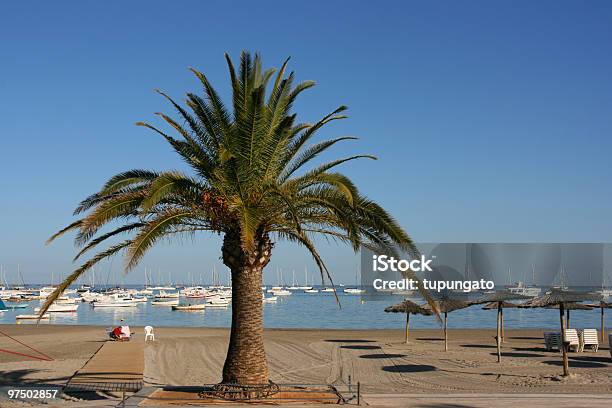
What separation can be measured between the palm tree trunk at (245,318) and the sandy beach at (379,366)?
13.4ft

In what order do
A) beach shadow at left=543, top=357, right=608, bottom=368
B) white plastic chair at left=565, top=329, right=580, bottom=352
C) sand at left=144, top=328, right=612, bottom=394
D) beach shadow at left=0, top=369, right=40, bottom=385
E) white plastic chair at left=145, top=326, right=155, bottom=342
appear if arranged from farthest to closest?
white plastic chair at left=145, top=326, right=155, bottom=342
white plastic chair at left=565, top=329, right=580, bottom=352
beach shadow at left=543, top=357, right=608, bottom=368
beach shadow at left=0, top=369, right=40, bottom=385
sand at left=144, top=328, right=612, bottom=394

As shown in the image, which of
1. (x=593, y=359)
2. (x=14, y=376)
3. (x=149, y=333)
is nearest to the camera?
(x=14, y=376)

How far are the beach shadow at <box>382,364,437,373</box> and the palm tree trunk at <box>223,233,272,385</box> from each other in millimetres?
8507

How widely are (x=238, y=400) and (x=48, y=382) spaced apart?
26.5 ft

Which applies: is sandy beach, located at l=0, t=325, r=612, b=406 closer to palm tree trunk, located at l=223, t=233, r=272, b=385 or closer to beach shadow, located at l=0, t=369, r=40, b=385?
beach shadow, located at l=0, t=369, r=40, b=385

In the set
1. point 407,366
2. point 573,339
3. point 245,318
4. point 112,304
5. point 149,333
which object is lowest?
point 112,304

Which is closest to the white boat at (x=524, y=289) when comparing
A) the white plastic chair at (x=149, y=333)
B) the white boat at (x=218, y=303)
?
Answer: the white boat at (x=218, y=303)

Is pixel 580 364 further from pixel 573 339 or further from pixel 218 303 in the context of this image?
pixel 218 303

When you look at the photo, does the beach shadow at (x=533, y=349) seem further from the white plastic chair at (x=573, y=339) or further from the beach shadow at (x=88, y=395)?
the beach shadow at (x=88, y=395)

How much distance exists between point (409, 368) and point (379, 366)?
4.13ft

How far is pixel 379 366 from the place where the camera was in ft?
70.4

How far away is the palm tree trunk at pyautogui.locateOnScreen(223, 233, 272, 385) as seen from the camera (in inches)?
500

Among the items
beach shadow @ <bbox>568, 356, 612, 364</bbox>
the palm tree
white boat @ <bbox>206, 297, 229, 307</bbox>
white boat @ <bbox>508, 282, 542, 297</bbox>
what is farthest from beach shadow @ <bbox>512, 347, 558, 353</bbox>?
white boat @ <bbox>508, 282, 542, 297</bbox>

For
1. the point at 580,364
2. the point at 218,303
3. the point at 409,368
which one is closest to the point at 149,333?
the point at 409,368
